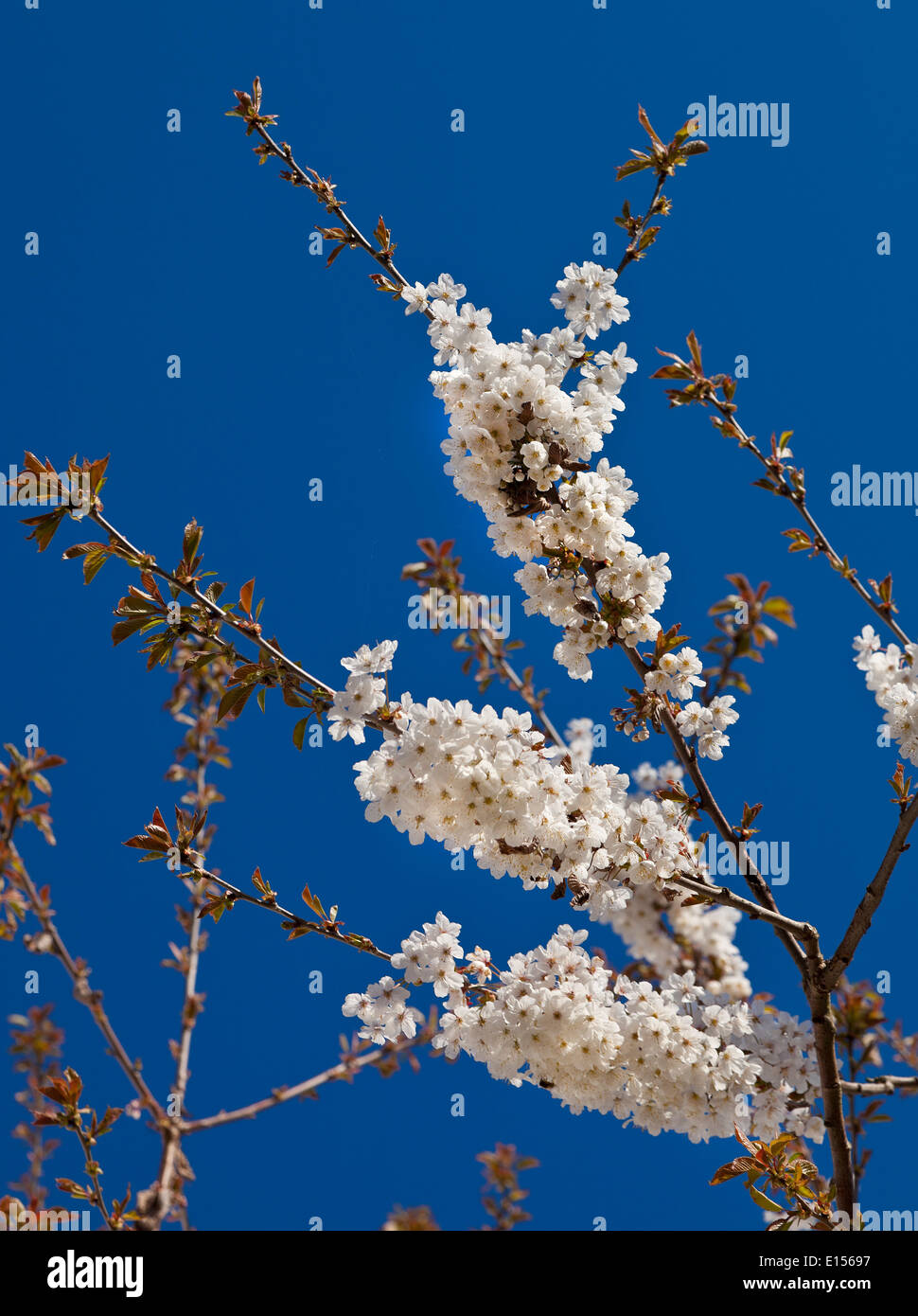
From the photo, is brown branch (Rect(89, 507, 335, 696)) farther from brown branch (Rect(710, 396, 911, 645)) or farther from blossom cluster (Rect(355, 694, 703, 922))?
brown branch (Rect(710, 396, 911, 645))

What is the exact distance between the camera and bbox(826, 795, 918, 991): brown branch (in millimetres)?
2852

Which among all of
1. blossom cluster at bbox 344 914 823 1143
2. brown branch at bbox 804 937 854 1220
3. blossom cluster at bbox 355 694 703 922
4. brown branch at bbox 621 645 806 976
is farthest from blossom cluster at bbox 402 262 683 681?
brown branch at bbox 804 937 854 1220

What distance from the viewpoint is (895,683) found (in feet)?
10.4

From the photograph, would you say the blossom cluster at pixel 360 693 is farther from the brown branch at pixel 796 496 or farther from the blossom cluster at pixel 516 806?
the brown branch at pixel 796 496

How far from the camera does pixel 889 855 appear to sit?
9.47 ft

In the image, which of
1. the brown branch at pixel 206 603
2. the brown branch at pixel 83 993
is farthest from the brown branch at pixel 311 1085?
the brown branch at pixel 206 603

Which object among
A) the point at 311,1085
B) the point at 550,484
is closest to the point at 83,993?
the point at 311,1085

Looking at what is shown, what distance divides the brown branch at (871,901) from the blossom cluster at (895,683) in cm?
26

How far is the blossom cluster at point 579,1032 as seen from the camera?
9.61 ft

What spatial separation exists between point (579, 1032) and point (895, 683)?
1559mm

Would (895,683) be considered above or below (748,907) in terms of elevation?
above

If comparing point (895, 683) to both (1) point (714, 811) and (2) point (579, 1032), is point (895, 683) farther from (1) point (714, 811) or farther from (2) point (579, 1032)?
(2) point (579, 1032)

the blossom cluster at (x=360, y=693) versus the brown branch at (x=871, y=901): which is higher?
the blossom cluster at (x=360, y=693)

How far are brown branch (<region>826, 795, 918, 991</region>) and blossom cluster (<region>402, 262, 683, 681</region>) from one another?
944 mm
